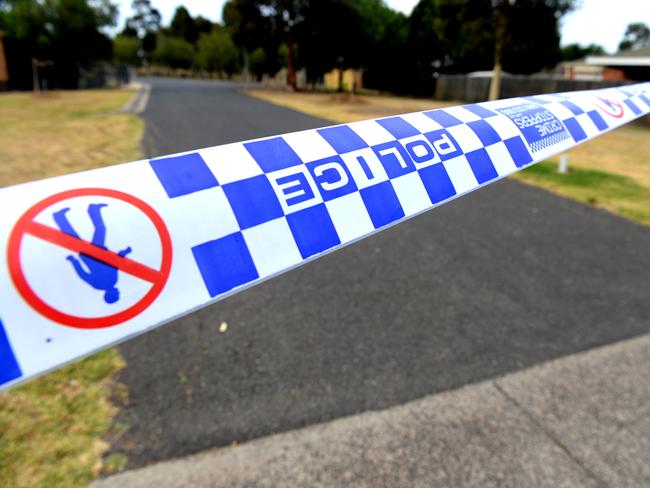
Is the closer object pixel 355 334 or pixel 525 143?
pixel 525 143

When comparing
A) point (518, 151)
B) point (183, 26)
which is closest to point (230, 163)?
point (518, 151)

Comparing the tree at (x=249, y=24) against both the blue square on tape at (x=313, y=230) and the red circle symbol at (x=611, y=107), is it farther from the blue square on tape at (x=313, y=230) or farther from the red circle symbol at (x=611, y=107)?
the blue square on tape at (x=313, y=230)

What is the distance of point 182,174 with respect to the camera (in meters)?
0.89

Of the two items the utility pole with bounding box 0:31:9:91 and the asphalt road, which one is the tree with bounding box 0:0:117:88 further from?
the asphalt road

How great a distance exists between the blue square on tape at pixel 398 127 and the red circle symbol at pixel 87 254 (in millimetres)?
755

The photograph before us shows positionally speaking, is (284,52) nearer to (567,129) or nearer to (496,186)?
(496,186)

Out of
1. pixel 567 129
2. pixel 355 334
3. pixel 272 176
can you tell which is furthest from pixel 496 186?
pixel 272 176

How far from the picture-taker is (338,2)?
3191 centimetres

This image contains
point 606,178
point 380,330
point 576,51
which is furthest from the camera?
point 576,51

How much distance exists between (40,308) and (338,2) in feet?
118

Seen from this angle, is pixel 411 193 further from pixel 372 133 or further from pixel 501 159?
pixel 501 159

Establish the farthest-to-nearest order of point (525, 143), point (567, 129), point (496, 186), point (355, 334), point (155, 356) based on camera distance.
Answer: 1. point (496, 186)
2. point (355, 334)
3. point (155, 356)
4. point (567, 129)
5. point (525, 143)

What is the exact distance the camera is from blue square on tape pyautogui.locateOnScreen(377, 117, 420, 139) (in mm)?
1269

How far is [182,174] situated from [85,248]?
0.25m
